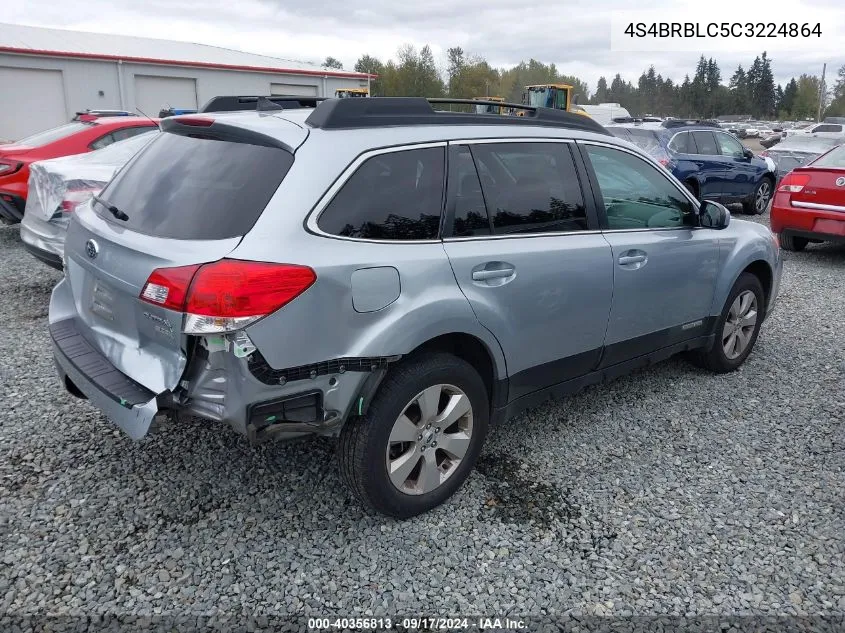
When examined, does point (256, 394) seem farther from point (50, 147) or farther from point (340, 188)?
point (50, 147)

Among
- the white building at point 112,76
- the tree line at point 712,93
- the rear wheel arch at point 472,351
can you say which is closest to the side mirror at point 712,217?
the rear wheel arch at point 472,351

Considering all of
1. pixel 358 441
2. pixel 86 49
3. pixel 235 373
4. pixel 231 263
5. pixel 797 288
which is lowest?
pixel 797 288

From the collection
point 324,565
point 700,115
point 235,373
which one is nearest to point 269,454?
point 324,565

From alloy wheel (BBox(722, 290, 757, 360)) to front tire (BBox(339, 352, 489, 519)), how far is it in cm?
241

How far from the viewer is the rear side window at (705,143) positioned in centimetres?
1188

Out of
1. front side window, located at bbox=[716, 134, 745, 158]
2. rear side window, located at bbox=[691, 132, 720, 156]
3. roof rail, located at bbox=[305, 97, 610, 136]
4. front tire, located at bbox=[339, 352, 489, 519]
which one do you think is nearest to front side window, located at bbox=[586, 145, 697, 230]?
roof rail, located at bbox=[305, 97, 610, 136]

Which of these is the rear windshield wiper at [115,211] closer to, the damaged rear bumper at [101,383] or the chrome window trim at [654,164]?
the damaged rear bumper at [101,383]

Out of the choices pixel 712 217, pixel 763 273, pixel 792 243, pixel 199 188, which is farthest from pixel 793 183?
pixel 199 188

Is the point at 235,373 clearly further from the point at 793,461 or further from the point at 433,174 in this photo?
the point at 793,461

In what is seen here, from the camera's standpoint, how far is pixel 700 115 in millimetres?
103188

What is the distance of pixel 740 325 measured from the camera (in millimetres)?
4777

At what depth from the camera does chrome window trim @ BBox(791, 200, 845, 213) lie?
810 centimetres

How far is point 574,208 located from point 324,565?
6.98 ft

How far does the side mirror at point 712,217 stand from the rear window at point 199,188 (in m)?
2.78
